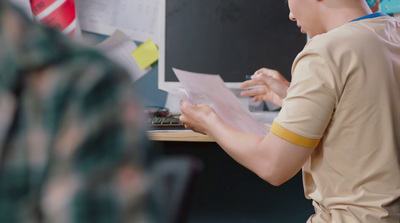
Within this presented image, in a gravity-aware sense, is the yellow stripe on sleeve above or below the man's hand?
above

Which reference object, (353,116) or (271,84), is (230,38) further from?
(353,116)

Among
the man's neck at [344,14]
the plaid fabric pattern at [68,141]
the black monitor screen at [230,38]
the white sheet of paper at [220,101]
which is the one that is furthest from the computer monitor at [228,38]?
the plaid fabric pattern at [68,141]

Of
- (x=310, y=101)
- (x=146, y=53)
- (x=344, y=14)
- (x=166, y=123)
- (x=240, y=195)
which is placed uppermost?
(x=344, y=14)

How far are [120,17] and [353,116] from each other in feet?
3.94

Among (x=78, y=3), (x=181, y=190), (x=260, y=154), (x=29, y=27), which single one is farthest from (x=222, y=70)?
(x=29, y=27)

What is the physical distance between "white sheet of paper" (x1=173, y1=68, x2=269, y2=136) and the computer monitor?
49 cm

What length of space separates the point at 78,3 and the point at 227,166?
824 mm

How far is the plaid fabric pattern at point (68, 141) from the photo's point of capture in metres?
0.19

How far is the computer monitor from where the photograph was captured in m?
1.67

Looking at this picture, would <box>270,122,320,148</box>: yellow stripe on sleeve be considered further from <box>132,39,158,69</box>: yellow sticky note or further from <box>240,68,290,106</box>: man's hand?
<box>132,39,158,69</box>: yellow sticky note

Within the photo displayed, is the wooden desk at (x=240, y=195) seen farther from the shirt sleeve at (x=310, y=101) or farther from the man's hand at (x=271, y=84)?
the shirt sleeve at (x=310, y=101)

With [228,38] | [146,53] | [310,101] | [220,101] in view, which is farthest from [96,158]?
[146,53]

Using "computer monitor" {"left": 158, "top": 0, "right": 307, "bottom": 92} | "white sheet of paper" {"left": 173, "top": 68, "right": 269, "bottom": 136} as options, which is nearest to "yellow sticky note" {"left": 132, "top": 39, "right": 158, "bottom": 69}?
"computer monitor" {"left": 158, "top": 0, "right": 307, "bottom": 92}

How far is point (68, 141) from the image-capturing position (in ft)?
0.61
